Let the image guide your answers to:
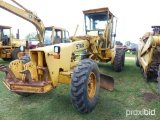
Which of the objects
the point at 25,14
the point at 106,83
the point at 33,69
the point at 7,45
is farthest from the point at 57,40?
the point at 33,69

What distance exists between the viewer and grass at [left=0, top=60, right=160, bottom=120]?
4.10 m

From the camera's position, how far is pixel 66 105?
4.59 m

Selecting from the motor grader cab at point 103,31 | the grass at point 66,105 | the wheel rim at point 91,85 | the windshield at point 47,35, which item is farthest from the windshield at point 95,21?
the wheel rim at point 91,85

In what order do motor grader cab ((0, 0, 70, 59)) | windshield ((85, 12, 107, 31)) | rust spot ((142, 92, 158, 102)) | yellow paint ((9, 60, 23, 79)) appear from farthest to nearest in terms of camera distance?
motor grader cab ((0, 0, 70, 59))
windshield ((85, 12, 107, 31))
rust spot ((142, 92, 158, 102))
yellow paint ((9, 60, 23, 79))

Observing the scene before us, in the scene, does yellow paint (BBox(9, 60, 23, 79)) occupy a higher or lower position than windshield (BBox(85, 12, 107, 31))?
lower

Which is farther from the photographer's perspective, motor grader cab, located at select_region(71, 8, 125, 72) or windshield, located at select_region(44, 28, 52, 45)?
windshield, located at select_region(44, 28, 52, 45)

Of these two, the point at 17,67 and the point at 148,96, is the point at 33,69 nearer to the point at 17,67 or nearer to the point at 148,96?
the point at 17,67

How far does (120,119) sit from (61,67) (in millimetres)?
1621

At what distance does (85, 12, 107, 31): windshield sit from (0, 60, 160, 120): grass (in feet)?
8.55

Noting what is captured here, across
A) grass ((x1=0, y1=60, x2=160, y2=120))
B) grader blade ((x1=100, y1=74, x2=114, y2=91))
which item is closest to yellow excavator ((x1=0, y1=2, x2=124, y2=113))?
grass ((x1=0, y1=60, x2=160, y2=120))

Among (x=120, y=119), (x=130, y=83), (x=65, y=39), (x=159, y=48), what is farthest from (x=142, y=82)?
(x=65, y=39)

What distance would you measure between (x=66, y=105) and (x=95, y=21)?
4090mm

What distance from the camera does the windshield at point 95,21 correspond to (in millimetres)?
7551

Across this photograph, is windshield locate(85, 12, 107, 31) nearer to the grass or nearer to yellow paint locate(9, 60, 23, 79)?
the grass
